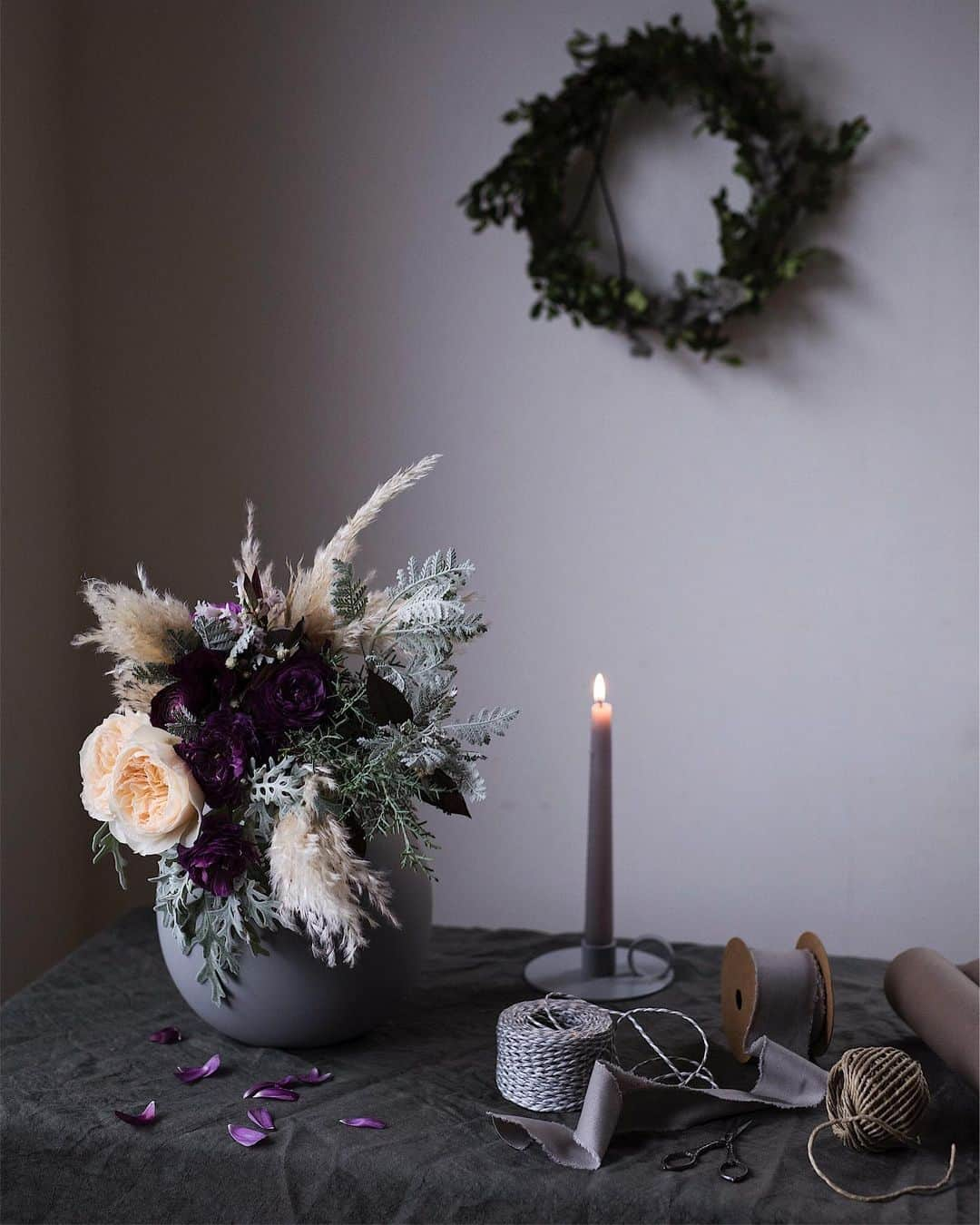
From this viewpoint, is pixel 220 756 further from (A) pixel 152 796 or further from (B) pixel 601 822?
(B) pixel 601 822

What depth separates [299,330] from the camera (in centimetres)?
166

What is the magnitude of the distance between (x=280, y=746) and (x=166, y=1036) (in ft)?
0.92

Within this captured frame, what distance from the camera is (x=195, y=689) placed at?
0.84 meters

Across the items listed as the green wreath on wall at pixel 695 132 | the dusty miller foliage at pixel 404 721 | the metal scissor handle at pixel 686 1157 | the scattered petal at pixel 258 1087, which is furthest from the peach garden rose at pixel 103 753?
the green wreath on wall at pixel 695 132

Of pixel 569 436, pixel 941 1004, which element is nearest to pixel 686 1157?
pixel 941 1004

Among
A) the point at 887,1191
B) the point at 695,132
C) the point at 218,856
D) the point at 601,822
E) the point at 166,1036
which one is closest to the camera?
the point at 887,1191

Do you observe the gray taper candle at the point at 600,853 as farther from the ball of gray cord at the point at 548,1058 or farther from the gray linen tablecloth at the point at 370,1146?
the ball of gray cord at the point at 548,1058

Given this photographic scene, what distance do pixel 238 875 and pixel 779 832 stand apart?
1.04m

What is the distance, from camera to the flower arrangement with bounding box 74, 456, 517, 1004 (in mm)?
804

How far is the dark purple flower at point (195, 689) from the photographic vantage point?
2.75 ft

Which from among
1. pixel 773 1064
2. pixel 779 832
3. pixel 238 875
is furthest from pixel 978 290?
pixel 238 875

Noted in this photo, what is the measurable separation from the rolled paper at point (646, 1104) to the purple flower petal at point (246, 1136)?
16 centimetres

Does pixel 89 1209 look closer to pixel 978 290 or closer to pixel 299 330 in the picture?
pixel 299 330

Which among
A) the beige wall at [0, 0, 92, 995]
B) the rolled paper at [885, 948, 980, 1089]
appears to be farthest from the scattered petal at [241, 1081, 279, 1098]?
the beige wall at [0, 0, 92, 995]
